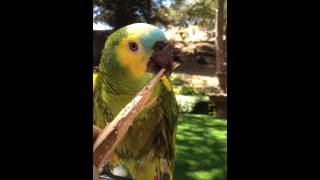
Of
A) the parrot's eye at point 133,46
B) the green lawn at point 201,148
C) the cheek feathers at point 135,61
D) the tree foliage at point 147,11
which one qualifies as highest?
the tree foliage at point 147,11

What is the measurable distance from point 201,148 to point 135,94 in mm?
1753

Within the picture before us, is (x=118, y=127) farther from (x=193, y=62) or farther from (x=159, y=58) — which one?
(x=193, y=62)

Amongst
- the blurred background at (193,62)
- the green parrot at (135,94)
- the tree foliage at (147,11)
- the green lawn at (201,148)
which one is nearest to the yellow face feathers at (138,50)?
the green parrot at (135,94)

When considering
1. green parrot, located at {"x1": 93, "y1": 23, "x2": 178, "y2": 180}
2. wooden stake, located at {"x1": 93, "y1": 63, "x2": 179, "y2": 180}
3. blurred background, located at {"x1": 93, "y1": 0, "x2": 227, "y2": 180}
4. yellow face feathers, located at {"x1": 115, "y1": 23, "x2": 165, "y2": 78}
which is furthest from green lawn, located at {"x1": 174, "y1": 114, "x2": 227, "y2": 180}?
yellow face feathers, located at {"x1": 115, "y1": 23, "x2": 165, "y2": 78}

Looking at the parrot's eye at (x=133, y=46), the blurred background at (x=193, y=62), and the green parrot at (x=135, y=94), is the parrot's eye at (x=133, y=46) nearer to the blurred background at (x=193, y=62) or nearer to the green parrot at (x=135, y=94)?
the green parrot at (x=135, y=94)

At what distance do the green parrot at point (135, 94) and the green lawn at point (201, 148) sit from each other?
28.5 inches

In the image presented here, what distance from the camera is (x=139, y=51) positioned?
1.51 metres

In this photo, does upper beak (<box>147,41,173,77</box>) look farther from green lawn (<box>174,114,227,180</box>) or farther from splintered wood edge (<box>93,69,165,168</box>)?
green lawn (<box>174,114,227,180</box>)

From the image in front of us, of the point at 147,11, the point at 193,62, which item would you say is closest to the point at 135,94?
the point at 147,11

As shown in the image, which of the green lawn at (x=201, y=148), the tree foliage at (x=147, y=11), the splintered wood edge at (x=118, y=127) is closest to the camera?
the splintered wood edge at (x=118, y=127)

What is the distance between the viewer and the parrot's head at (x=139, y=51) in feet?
4.97
